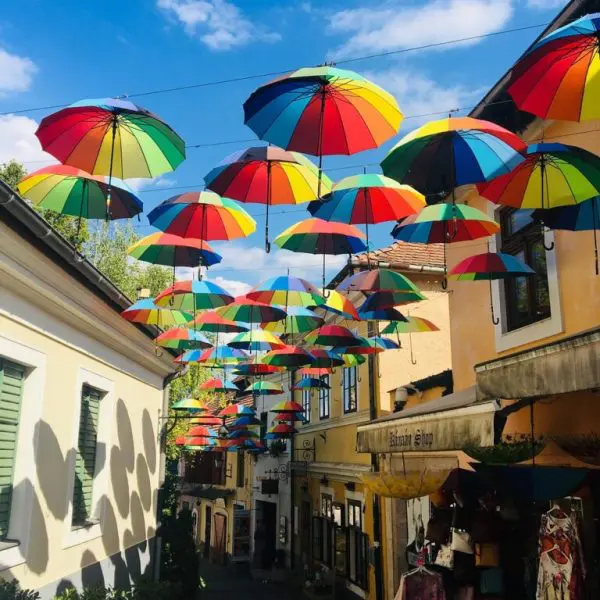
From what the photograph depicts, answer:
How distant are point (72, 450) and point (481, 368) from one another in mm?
5274

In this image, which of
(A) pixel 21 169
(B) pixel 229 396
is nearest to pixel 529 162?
(A) pixel 21 169

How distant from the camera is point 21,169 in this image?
17.0 meters

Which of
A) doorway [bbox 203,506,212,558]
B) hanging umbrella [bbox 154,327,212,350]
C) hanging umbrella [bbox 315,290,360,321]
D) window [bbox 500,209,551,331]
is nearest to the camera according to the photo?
window [bbox 500,209,551,331]

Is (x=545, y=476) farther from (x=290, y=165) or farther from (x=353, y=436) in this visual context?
(x=353, y=436)

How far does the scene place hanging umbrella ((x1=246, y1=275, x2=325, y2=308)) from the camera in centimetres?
857

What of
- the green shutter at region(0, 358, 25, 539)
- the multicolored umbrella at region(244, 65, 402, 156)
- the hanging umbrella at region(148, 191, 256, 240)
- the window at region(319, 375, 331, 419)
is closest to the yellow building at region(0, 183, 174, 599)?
the green shutter at region(0, 358, 25, 539)

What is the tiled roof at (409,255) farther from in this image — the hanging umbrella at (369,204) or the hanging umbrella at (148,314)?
the hanging umbrella at (369,204)

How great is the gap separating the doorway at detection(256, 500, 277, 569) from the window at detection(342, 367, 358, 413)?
10.6m

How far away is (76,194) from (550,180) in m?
4.57

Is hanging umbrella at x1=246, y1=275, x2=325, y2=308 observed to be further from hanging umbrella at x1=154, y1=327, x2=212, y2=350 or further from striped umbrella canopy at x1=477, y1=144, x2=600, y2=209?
striped umbrella canopy at x1=477, y1=144, x2=600, y2=209

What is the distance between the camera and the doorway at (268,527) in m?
26.0

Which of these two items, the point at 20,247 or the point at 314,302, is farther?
the point at 314,302

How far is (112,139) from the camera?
4.91 meters

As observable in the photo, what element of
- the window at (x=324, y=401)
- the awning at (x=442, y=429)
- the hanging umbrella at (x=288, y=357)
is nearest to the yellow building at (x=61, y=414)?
the hanging umbrella at (x=288, y=357)
